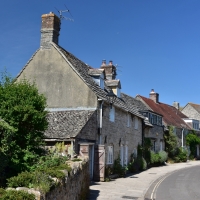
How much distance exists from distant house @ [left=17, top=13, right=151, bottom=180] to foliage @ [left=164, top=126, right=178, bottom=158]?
55.4 feet

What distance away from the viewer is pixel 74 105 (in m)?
20.5

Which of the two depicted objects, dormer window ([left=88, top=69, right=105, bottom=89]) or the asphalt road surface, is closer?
the asphalt road surface

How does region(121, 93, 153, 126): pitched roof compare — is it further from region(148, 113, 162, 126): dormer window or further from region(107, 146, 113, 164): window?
region(107, 146, 113, 164): window

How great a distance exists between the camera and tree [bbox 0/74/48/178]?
40.9 ft

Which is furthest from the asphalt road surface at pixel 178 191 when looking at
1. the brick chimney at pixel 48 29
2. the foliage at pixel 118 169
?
the brick chimney at pixel 48 29

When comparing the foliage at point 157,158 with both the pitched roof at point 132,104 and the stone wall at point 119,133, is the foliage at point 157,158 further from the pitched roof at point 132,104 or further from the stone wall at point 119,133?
the stone wall at point 119,133

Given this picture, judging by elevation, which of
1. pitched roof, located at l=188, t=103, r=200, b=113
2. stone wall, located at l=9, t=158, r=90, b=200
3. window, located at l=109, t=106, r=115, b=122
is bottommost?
stone wall, located at l=9, t=158, r=90, b=200

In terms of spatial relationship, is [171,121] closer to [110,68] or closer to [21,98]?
[110,68]

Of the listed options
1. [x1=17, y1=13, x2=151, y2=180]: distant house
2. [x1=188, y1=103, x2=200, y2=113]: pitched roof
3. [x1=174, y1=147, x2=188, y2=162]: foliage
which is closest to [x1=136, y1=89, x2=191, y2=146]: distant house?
[x1=174, y1=147, x2=188, y2=162]: foliage

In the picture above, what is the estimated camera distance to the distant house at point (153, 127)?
3403 cm

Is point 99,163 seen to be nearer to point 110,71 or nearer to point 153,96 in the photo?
point 110,71

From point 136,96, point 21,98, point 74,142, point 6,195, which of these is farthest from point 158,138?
point 6,195

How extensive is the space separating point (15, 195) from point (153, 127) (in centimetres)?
3016

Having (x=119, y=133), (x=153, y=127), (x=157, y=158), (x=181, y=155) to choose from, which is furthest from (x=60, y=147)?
(x=181, y=155)
